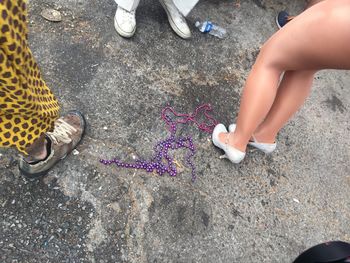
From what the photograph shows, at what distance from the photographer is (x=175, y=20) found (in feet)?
8.73

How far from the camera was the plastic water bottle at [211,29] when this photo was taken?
2.79m

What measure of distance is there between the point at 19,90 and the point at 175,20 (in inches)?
67.1

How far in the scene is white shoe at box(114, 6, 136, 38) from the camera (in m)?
2.47

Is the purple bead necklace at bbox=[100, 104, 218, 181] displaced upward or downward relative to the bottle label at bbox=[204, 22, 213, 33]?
downward

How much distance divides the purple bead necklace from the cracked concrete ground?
43 millimetres

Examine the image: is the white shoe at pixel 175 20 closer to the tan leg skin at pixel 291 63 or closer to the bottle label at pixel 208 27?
the bottle label at pixel 208 27

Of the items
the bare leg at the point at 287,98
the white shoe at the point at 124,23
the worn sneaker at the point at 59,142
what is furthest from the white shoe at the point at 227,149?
Result: the white shoe at the point at 124,23

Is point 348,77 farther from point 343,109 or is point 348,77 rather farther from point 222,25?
point 222,25

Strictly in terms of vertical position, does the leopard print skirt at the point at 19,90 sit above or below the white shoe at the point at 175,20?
above

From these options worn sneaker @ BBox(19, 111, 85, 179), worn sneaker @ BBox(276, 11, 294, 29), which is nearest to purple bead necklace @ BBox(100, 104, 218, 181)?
worn sneaker @ BBox(19, 111, 85, 179)

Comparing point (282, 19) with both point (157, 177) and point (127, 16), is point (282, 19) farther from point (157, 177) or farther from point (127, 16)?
point (157, 177)

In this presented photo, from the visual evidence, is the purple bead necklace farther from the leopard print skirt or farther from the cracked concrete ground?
the leopard print skirt

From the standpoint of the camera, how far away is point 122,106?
221 centimetres

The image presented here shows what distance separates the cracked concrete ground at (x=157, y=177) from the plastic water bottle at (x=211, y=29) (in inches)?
2.9
